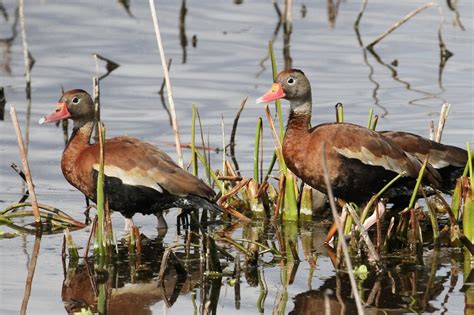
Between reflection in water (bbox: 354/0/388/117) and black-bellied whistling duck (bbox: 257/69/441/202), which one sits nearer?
black-bellied whistling duck (bbox: 257/69/441/202)

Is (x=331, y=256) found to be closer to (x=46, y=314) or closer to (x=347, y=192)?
(x=347, y=192)

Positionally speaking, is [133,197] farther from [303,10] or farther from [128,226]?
[303,10]

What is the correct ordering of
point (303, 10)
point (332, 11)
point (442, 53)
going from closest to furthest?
point (442, 53), point (332, 11), point (303, 10)

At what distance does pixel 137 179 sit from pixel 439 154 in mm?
2690

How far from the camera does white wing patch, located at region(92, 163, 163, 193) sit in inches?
371

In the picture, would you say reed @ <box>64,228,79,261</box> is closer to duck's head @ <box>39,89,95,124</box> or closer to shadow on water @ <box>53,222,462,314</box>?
shadow on water @ <box>53,222,462,314</box>

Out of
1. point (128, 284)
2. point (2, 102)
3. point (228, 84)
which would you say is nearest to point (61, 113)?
point (128, 284)

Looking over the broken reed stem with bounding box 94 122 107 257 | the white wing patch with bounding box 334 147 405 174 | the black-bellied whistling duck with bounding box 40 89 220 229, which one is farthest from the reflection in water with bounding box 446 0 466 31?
the broken reed stem with bounding box 94 122 107 257

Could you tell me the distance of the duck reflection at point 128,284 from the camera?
7.84 meters

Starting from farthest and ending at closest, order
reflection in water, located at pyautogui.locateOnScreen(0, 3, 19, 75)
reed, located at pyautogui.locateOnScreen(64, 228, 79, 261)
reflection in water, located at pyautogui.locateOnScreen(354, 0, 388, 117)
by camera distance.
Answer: reflection in water, located at pyautogui.locateOnScreen(0, 3, 19, 75)
reflection in water, located at pyautogui.locateOnScreen(354, 0, 388, 117)
reed, located at pyautogui.locateOnScreen(64, 228, 79, 261)

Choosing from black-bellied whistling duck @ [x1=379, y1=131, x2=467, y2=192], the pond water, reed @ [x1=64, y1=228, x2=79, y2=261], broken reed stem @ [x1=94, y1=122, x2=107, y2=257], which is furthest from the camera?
black-bellied whistling duck @ [x1=379, y1=131, x2=467, y2=192]

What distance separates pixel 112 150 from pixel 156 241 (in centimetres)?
82

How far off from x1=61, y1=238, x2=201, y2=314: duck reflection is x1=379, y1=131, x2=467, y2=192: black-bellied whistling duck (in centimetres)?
236

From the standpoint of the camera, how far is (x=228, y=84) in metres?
15.6
